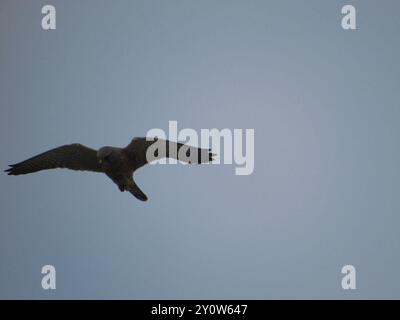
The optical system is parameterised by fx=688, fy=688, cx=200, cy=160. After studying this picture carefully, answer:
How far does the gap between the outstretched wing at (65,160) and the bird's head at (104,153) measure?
0.65 metres

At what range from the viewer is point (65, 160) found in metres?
12.1

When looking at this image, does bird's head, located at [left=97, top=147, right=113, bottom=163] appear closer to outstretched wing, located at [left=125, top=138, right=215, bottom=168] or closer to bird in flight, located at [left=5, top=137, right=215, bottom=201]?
bird in flight, located at [left=5, top=137, right=215, bottom=201]

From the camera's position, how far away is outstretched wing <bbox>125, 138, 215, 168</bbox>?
11156 millimetres

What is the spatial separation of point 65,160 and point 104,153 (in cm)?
119

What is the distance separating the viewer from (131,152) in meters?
11.4

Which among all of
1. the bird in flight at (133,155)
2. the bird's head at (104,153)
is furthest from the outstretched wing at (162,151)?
the bird's head at (104,153)

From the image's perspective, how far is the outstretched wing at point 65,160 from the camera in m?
11.9

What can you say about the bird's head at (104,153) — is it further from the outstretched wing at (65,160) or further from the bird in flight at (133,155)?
the outstretched wing at (65,160)

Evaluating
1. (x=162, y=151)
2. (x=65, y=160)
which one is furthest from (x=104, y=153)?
(x=65, y=160)

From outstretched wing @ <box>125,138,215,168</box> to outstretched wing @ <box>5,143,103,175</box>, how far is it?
933 mm

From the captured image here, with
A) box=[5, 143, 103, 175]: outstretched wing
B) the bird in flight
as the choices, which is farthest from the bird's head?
box=[5, 143, 103, 175]: outstretched wing

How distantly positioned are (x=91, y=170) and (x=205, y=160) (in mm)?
2153

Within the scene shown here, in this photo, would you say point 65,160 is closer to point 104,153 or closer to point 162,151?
point 104,153
